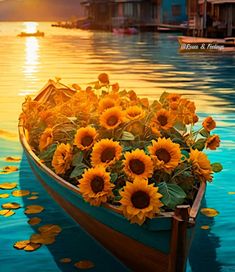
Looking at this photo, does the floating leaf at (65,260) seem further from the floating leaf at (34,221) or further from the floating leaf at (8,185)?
the floating leaf at (8,185)

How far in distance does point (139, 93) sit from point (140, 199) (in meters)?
15.3

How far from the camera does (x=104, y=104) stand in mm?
7434

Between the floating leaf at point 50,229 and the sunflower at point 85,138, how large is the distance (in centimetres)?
131

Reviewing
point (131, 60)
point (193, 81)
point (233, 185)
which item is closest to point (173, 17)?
point (131, 60)

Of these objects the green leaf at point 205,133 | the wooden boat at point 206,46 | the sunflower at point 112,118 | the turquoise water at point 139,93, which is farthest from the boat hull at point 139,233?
the wooden boat at point 206,46

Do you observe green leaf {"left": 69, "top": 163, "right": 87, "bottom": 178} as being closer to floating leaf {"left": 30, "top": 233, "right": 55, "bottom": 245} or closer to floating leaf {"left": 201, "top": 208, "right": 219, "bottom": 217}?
floating leaf {"left": 30, "top": 233, "right": 55, "bottom": 245}

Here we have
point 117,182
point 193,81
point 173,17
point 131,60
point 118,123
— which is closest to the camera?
point 117,182

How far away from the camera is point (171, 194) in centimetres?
579

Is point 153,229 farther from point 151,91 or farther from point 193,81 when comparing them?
point 193,81

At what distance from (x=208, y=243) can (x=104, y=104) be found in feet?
7.31

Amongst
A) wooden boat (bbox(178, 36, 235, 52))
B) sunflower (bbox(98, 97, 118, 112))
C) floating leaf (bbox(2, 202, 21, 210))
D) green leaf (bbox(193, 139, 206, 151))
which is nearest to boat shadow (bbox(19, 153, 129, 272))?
floating leaf (bbox(2, 202, 21, 210))

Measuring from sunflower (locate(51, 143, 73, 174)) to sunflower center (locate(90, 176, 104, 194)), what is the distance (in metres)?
1.00

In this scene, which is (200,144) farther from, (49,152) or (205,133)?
Answer: (49,152)

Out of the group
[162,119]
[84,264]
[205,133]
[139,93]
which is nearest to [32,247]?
[84,264]
